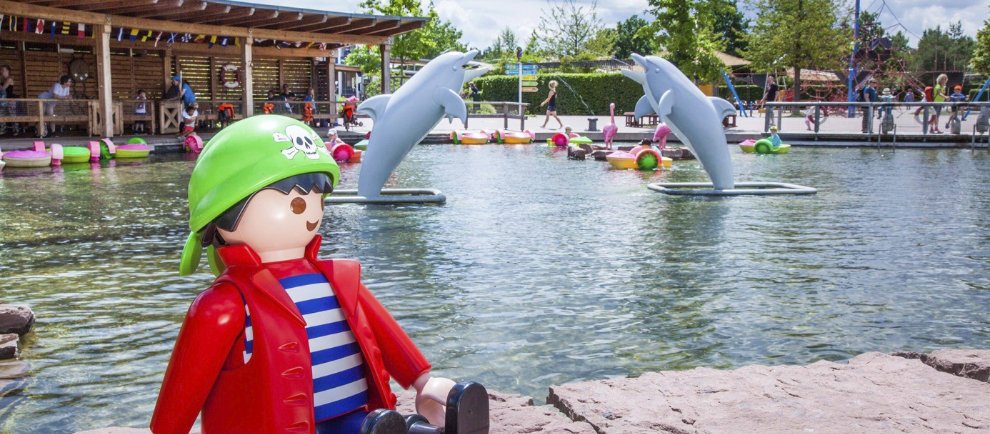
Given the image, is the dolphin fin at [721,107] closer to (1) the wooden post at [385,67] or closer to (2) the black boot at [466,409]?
(2) the black boot at [466,409]

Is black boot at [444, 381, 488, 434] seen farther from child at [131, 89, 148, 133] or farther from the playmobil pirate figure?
child at [131, 89, 148, 133]

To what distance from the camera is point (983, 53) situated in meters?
57.6

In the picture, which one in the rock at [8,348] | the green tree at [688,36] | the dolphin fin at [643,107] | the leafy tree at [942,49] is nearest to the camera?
the rock at [8,348]

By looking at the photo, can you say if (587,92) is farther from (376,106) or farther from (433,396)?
(433,396)

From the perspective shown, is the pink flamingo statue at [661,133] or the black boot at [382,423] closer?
the black boot at [382,423]

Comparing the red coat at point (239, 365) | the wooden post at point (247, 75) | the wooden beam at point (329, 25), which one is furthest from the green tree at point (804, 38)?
the red coat at point (239, 365)

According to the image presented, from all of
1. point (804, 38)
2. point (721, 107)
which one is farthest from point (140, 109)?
point (804, 38)

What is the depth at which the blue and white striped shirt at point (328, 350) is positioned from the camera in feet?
8.94

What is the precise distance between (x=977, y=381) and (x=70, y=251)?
7.34 meters

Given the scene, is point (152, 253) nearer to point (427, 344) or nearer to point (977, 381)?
point (427, 344)

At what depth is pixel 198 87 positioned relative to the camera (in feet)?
94.0

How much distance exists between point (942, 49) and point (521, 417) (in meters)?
105

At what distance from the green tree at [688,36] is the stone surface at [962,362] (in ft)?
104

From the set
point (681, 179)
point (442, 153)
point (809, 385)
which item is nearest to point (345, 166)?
point (442, 153)
